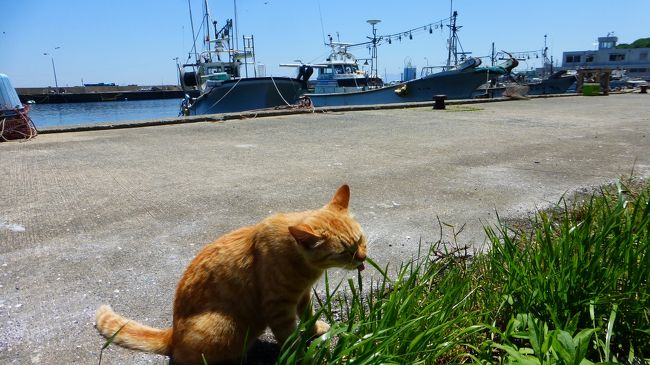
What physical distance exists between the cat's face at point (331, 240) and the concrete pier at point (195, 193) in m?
0.76

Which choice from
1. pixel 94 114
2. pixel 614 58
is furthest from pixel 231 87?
pixel 614 58

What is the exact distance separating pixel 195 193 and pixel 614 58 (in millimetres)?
94522

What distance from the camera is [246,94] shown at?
2281 centimetres

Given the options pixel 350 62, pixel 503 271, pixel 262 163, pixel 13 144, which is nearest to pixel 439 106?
pixel 262 163

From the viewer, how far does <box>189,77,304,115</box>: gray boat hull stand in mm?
22594

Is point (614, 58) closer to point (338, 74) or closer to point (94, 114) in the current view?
point (338, 74)

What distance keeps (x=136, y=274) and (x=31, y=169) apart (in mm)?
3472

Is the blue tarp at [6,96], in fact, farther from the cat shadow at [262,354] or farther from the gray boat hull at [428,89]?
the gray boat hull at [428,89]

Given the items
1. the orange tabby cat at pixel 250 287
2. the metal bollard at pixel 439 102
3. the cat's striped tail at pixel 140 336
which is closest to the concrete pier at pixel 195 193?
the cat's striped tail at pixel 140 336

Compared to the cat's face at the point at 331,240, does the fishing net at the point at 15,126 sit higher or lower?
higher

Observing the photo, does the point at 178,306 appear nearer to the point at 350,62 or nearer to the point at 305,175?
the point at 305,175

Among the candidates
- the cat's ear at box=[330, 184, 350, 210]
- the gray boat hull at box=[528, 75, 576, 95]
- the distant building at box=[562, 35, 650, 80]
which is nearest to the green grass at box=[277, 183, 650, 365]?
the cat's ear at box=[330, 184, 350, 210]

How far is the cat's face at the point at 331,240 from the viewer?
1572mm

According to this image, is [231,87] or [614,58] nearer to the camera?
[231,87]
